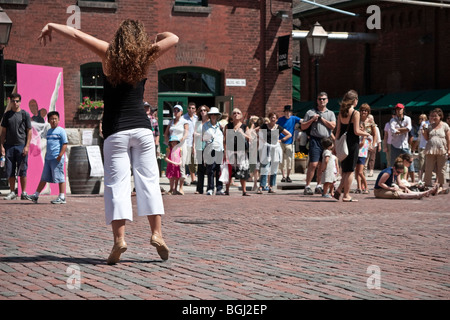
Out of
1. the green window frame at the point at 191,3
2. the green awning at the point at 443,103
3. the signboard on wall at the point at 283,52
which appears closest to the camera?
the green window frame at the point at 191,3

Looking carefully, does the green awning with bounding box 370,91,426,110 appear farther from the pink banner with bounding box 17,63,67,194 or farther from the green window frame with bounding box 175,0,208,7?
the pink banner with bounding box 17,63,67,194

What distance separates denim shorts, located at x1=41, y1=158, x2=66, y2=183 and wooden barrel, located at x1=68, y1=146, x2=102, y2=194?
2512 millimetres

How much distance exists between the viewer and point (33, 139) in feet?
53.0

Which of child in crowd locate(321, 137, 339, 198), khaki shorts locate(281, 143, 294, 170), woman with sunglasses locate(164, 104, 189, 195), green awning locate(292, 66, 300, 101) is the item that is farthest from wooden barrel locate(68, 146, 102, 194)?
green awning locate(292, 66, 300, 101)

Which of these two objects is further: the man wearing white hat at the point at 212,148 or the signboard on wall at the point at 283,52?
the signboard on wall at the point at 283,52

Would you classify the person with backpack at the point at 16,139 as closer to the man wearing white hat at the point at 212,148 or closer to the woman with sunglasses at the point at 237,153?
the man wearing white hat at the point at 212,148

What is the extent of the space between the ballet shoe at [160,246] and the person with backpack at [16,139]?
323 inches

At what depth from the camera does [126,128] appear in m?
7.20

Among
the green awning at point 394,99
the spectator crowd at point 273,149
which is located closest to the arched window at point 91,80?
the spectator crowd at point 273,149

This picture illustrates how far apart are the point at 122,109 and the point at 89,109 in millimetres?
15304

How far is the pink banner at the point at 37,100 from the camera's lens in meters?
16.2

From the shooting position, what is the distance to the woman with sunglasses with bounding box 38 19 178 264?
716 centimetres

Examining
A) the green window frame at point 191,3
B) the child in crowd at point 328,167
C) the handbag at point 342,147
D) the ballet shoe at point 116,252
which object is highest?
the green window frame at point 191,3
